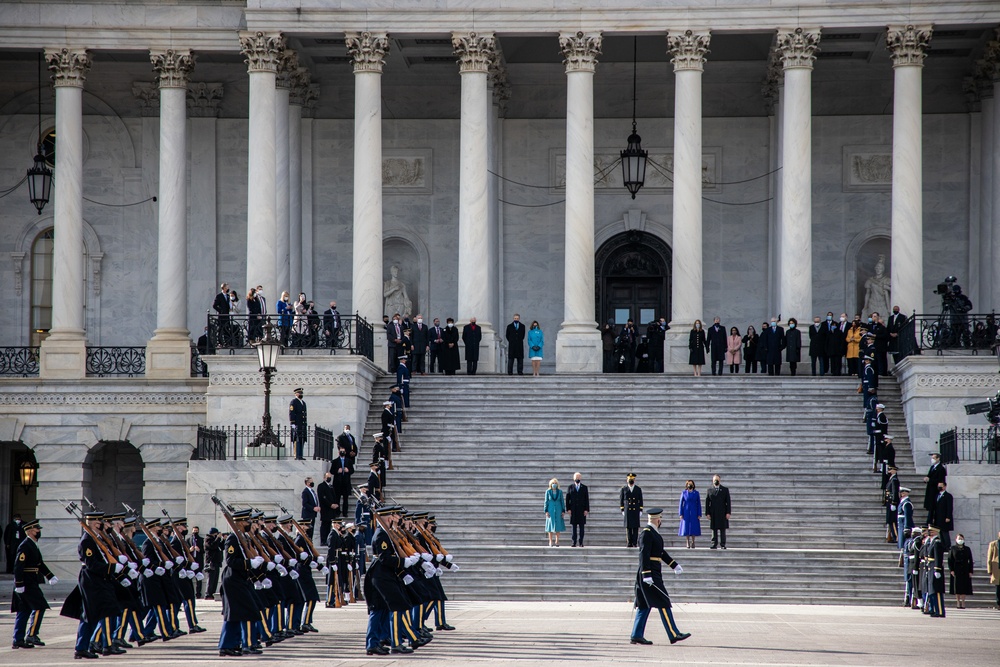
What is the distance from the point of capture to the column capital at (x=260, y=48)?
4319cm

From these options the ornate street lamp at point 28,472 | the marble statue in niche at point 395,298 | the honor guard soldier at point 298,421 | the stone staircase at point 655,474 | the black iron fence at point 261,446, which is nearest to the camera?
the stone staircase at point 655,474

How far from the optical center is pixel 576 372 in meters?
42.3

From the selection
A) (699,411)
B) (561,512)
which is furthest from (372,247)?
(561,512)

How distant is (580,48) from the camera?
4362 centimetres

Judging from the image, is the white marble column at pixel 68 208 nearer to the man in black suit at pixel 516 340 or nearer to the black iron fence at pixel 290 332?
the black iron fence at pixel 290 332

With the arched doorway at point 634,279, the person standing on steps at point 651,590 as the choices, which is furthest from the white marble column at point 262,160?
the person standing on steps at point 651,590

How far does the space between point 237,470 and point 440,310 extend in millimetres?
17805

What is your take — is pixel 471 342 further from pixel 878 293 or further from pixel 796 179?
pixel 878 293

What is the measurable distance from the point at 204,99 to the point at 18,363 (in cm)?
1090

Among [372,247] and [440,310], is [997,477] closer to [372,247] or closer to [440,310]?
[372,247]

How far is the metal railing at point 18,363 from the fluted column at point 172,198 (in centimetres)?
378

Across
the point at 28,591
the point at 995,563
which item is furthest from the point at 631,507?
the point at 28,591

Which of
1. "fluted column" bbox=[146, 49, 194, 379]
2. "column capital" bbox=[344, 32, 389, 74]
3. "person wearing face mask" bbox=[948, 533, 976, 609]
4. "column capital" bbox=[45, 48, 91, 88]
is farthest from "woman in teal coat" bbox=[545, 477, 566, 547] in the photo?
"column capital" bbox=[45, 48, 91, 88]

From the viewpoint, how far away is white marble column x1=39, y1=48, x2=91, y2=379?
4394 centimetres
